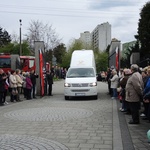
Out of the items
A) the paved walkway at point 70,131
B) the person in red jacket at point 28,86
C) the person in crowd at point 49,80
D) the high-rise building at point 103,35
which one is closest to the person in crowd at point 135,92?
the paved walkway at point 70,131

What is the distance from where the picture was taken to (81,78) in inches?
670

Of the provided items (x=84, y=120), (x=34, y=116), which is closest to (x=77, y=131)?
(x=84, y=120)

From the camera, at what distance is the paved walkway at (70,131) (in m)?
6.69

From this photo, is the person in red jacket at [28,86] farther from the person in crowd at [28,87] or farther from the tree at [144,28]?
the tree at [144,28]

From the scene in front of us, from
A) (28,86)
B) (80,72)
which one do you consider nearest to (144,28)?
(80,72)

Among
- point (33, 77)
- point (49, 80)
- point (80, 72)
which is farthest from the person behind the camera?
point (49, 80)

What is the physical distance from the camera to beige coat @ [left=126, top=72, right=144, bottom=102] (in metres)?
8.98

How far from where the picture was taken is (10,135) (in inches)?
305

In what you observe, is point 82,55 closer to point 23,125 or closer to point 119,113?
point 119,113

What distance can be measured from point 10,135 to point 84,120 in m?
2.99

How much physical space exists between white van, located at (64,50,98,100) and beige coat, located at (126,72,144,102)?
726cm

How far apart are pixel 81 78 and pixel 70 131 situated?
29.2 feet

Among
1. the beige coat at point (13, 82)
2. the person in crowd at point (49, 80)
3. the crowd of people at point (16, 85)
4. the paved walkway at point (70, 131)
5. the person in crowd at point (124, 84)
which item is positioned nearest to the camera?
the paved walkway at point (70, 131)

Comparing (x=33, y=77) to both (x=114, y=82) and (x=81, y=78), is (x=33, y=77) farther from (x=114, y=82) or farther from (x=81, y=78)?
(x=114, y=82)
